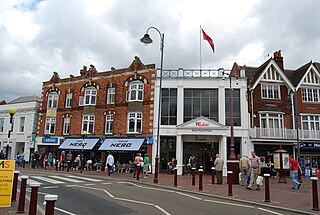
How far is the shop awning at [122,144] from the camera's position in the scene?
25453 millimetres

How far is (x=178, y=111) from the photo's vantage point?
26.0 metres

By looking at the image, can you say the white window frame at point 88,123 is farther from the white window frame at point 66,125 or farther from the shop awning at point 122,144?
the shop awning at point 122,144

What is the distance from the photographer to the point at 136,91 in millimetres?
27688

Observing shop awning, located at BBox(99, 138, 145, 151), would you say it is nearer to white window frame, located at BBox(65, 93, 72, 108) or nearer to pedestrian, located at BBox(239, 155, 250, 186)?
white window frame, located at BBox(65, 93, 72, 108)

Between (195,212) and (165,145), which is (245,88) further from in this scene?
(195,212)

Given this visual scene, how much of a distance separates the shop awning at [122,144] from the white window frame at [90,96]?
513 cm

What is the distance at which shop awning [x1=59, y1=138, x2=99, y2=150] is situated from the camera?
27.8 meters

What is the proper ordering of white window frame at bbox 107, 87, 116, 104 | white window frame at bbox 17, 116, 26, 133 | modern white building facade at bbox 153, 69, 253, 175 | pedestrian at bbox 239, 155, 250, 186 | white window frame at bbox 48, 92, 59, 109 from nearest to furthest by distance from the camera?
pedestrian at bbox 239, 155, 250, 186, modern white building facade at bbox 153, 69, 253, 175, white window frame at bbox 107, 87, 116, 104, white window frame at bbox 48, 92, 59, 109, white window frame at bbox 17, 116, 26, 133

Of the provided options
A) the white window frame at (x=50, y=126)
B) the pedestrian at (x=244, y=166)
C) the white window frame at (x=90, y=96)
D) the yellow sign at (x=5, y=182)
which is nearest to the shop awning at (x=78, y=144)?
the white window frame at (x=50, y=126)

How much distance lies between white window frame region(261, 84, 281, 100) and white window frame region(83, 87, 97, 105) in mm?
16924

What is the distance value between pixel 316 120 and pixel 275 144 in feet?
16.0

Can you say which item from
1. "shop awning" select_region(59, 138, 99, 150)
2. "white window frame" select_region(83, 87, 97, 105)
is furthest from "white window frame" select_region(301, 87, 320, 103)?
"white window frame" select_region(83, 87, 97, 105)

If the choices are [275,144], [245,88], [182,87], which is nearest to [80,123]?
[182,87]

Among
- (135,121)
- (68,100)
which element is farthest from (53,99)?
(135,121)
